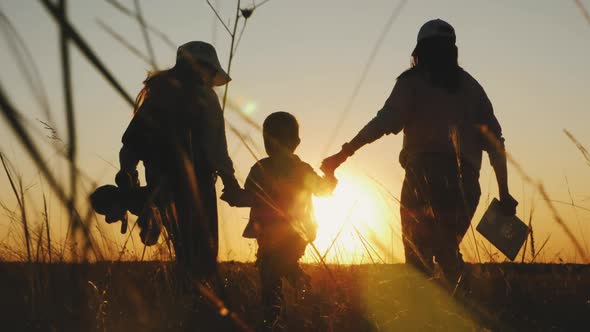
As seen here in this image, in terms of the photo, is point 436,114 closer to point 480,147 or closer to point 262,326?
point 480,147

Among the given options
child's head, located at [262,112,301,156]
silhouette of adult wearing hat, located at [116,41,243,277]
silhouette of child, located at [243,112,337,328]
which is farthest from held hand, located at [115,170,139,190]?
child's head, located at [262,112,301,156]

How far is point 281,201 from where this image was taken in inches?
149

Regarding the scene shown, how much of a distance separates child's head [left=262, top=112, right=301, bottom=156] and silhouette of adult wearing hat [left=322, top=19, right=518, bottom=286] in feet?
1.60

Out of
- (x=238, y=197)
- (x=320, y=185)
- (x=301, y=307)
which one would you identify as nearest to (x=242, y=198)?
(x=238, y=197)

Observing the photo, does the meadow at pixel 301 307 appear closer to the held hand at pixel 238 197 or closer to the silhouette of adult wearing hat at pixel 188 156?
the silhouette of adult wearing hat at pixel 188 156

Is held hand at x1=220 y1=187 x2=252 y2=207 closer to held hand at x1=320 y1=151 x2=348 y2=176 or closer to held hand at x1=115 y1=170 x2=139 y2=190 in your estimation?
held hand at x1=115 y1=170 x2=139 y2=190

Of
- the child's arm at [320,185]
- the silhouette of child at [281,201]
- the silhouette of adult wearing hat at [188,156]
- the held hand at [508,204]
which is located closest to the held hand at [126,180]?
the silhouette of adult wearing hat at [188,156]

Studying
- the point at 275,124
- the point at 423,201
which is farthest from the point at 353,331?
the point at 275,124

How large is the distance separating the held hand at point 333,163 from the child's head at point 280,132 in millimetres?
232

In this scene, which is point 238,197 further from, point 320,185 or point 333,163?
point 333,163

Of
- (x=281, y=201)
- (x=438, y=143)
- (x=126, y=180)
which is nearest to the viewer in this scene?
(x=126, y=180)

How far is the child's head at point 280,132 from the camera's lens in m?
3.87

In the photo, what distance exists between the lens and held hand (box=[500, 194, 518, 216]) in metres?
3.69

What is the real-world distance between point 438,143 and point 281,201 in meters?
0.95
